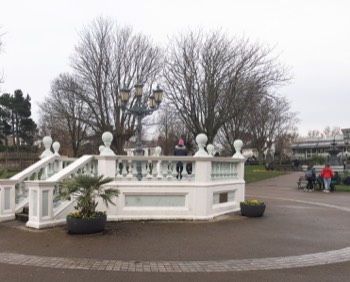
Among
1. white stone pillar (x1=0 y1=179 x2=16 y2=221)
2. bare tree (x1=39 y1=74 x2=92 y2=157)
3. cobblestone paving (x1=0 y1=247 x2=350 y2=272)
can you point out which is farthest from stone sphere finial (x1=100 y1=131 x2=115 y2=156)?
bare tree (x1=39 y1=74 x2=92 y2=157)

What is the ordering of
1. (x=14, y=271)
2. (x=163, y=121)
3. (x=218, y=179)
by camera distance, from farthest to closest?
(x=163, y=121) < (x=218, y=179) < (x=14, y=271)

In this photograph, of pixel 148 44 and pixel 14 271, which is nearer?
pixel 14 271

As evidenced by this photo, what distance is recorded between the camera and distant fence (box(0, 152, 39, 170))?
1380 inches

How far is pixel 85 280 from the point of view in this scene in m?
5.15

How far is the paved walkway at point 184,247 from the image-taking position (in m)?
5.95

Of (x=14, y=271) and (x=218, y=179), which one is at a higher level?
(x=218, y=179)

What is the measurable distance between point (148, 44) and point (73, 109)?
9.95 metres

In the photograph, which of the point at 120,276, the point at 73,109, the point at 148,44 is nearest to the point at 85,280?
the point at 120,276

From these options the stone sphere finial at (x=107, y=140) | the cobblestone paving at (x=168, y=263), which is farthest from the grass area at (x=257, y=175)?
the cobblestone paving at (x=168, y=263)

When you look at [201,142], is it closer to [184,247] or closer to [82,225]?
[184,247]

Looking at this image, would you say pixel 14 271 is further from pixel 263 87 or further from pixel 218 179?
pixel 263 87

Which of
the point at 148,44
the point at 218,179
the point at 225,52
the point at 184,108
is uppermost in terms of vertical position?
the point at 148,44

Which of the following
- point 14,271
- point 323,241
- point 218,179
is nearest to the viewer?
point 14,271

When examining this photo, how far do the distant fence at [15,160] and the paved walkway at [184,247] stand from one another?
92.0ft
